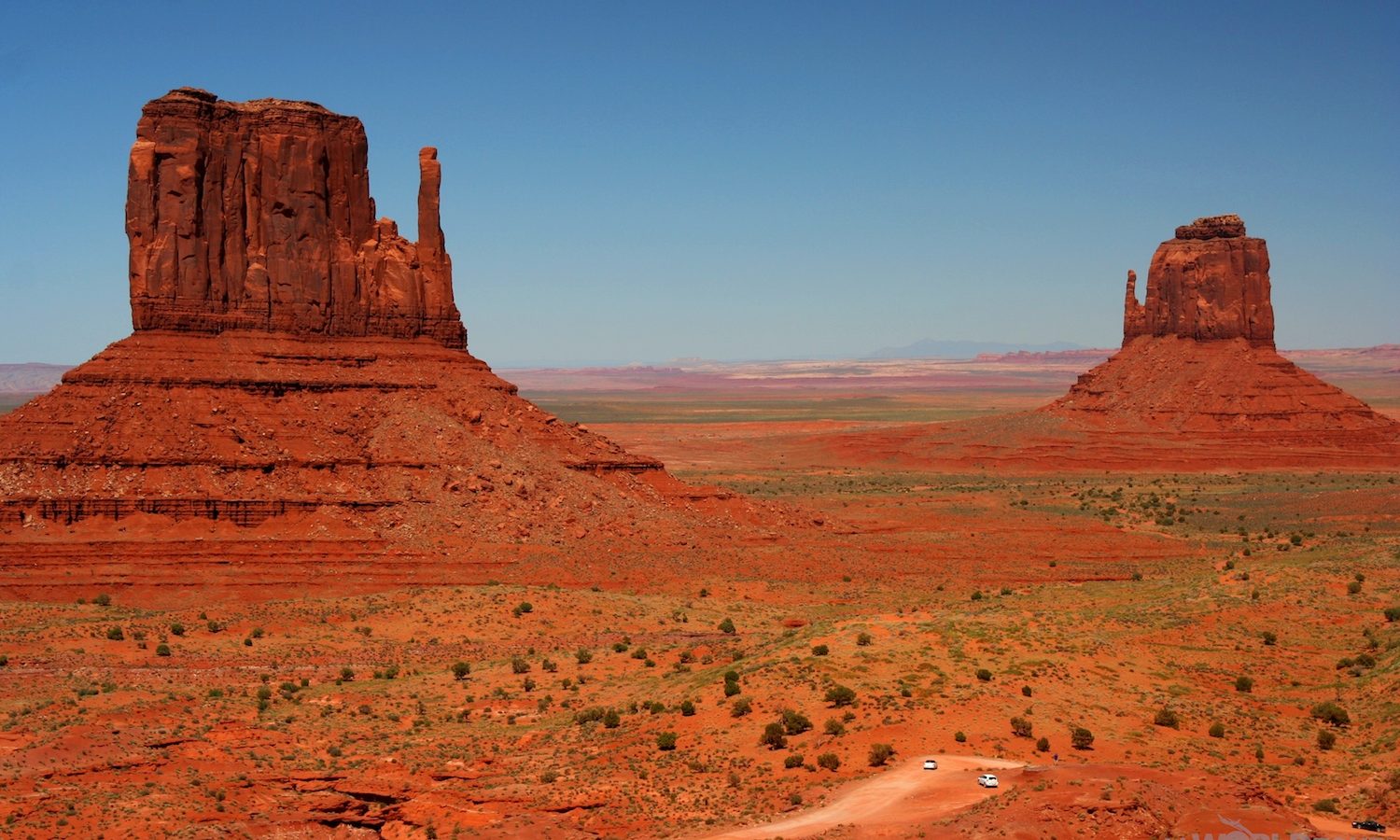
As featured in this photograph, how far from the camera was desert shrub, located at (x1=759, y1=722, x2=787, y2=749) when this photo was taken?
32.1 m

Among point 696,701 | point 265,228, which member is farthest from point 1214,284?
point 696,701

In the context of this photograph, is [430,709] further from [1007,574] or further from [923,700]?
[1007,574]

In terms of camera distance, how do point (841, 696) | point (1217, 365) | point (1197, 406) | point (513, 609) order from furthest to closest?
1. point (1217, 365)
2. point (1197, 406)
3. point (513, 609)
4. point (841, 696)

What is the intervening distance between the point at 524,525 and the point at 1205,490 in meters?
53.5

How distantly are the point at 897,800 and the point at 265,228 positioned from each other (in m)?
44.0

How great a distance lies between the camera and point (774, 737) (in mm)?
32125

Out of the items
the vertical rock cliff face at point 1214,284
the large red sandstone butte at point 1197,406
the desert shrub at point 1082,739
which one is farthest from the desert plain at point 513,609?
the vertical rock cliff face at point 1214,284

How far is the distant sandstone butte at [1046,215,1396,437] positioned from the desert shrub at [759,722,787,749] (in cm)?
8736

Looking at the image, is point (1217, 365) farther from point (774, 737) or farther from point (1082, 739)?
point (774, 737)

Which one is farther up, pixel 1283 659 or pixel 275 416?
pixel 275 416

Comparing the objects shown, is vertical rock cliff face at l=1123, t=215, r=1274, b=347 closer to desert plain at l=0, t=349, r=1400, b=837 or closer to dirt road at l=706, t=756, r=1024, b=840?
desert plain at l=0, t=349, r=1400, b=837

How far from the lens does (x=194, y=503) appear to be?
5603cm

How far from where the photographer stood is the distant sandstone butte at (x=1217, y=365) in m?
112

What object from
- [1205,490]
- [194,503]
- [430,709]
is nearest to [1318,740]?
[430,709]
